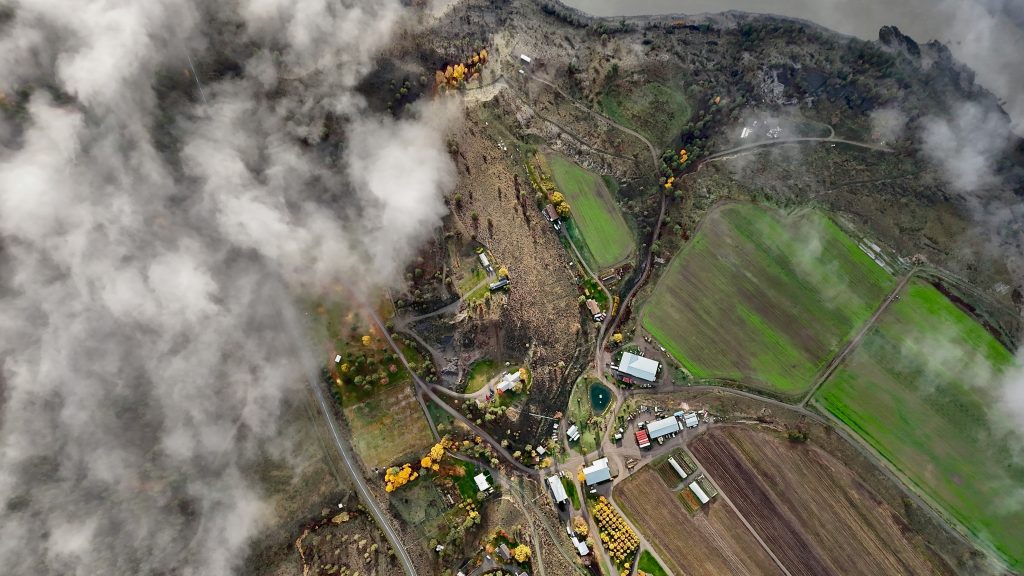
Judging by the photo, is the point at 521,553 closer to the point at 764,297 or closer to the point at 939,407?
the point at 764,297

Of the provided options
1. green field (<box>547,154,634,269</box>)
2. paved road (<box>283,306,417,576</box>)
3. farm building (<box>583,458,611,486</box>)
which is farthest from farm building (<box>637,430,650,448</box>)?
paved road (<box>283,306,417,576</box>)

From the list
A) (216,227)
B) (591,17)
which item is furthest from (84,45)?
(591,17)

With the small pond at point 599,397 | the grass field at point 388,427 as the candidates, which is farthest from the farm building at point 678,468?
the grass field at point 388,427

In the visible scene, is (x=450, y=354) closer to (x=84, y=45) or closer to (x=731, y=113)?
(x=731, y=113)

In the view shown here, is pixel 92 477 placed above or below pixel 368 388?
below

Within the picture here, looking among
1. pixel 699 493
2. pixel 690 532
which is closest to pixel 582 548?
pixel 690 532

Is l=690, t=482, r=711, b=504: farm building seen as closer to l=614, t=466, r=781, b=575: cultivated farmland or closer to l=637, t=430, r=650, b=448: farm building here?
l=614, t=466, r=781, b=575: cultivated farmland
